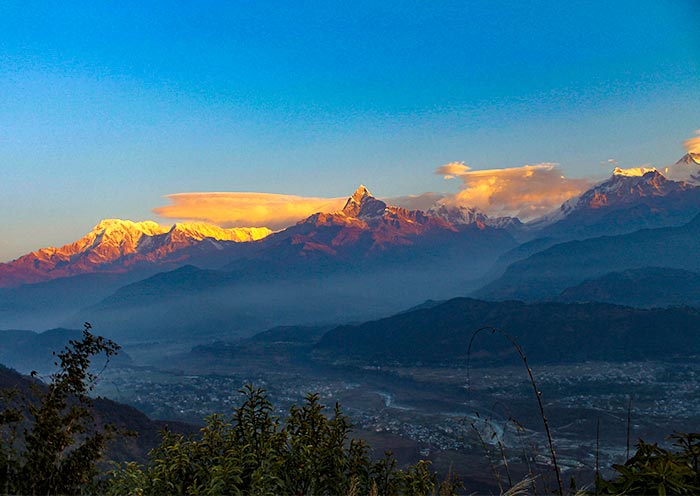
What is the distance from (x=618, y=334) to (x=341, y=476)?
217 meters

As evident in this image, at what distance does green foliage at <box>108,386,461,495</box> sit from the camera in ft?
22.9

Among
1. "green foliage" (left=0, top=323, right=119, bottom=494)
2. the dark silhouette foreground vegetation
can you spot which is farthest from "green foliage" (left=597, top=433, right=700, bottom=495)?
"green foliage" (left=0, top=323, right=119, bottom=494)

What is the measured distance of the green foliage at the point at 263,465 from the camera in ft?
22.9

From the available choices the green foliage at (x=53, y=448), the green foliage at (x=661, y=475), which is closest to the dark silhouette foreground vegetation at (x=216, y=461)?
the green foliage at (x=53, y=448)

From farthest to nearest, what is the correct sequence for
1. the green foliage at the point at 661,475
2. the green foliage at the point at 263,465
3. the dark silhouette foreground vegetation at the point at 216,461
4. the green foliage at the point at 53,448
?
the green foliage at the point at 53,448
the dark silhouette foreground vegetation at the point at 216,461
the green foliage at the point at 263,465
the green foliage at the point at 661,475

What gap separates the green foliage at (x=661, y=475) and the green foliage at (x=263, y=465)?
2180 millimetres

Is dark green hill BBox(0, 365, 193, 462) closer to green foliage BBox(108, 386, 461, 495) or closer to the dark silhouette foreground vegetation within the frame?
the dark silhouette foreground vegetation

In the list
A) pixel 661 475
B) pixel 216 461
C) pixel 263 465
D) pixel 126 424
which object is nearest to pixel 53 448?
pixel 216 461

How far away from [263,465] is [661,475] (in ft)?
16.9

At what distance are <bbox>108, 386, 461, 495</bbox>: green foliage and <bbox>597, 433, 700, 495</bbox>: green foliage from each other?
2180mm

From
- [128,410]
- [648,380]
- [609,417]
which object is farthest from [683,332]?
[128,410]

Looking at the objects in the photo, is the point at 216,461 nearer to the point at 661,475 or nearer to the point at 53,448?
the point at 53,448

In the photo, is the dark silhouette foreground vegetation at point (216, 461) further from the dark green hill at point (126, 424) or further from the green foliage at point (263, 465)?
the dark green hill at point (126, 424)

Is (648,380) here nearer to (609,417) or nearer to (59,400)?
(609,417)
